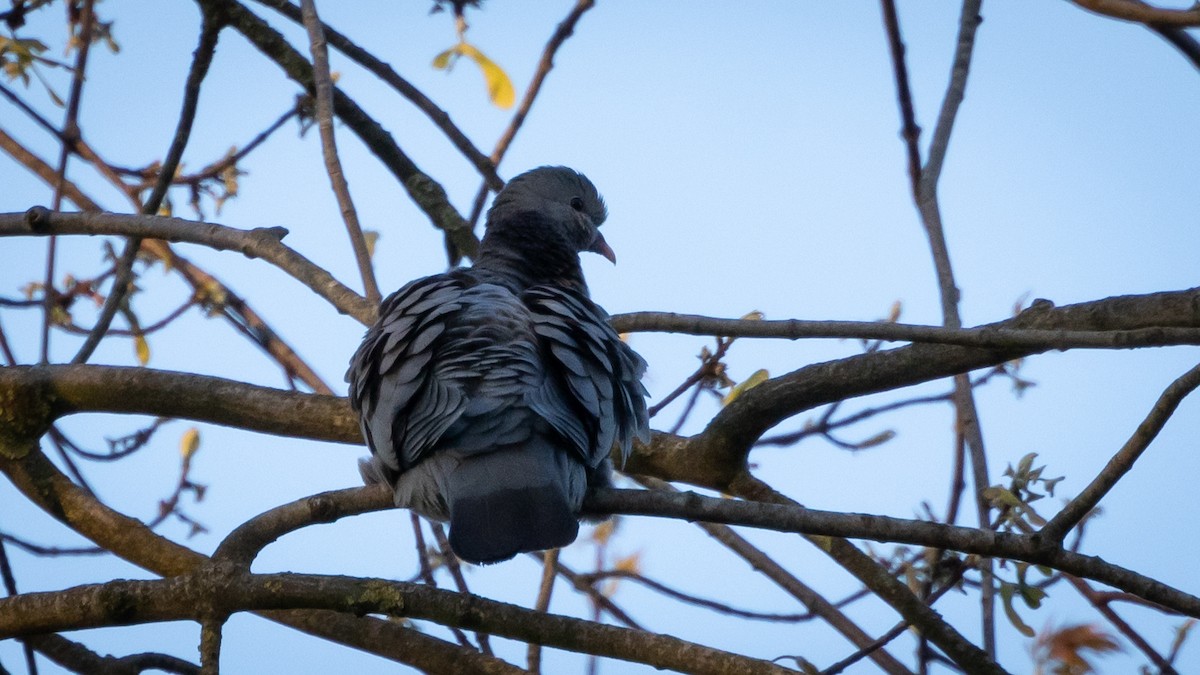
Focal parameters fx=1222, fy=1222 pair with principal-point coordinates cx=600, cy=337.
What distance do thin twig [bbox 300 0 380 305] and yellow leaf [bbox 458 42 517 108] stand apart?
107 centimetres

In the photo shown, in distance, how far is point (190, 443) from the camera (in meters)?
4.55

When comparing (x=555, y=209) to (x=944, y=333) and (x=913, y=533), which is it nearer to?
(x=944, y=333)

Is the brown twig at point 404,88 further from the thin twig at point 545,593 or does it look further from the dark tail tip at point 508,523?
the dark tail tip at point 508,523

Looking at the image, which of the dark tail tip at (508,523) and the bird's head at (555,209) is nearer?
the dark tail tip at (508,523)

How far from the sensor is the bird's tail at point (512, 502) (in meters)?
2.58

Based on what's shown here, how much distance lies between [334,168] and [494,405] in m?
1.03

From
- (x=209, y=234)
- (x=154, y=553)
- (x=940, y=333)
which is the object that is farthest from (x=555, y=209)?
(x=940, y=333)

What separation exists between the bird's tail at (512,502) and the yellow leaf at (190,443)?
6.92 ft

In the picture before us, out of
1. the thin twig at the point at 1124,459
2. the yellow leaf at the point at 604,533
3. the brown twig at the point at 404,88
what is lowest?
the thin twig at the point at 1124,459

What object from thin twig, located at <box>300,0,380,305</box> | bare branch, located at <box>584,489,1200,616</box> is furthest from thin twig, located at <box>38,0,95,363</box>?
bare branch, located at <box>584,489,1200,616</box>

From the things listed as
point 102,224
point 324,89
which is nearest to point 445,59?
point 324,89

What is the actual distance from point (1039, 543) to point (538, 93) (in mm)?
2420

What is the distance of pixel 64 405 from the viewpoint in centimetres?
353

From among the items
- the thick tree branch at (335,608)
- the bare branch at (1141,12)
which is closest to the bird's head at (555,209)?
the thick tree branch at (335,608)
